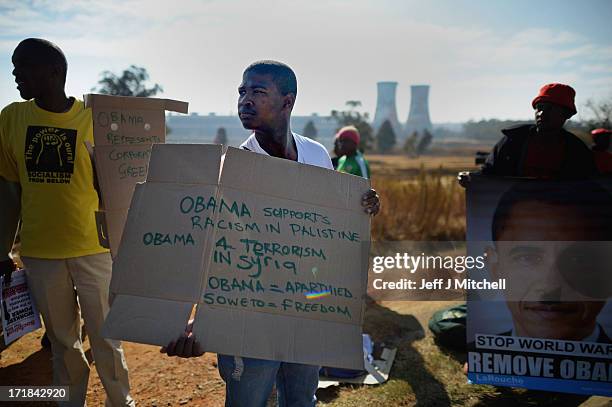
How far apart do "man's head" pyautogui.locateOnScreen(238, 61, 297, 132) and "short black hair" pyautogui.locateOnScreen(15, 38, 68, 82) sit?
108cm

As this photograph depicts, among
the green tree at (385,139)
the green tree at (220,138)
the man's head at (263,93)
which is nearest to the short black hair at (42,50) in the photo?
the man's head at (263,93)

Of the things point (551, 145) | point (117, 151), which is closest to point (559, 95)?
point (551, 145)

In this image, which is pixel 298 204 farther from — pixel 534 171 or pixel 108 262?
pixel 534 171

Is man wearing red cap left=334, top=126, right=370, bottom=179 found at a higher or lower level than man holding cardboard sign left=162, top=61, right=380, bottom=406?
higher

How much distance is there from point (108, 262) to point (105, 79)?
24.4 metres

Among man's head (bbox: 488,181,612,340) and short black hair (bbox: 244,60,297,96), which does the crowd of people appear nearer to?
short black hair (bbox: 244,60,297,96)

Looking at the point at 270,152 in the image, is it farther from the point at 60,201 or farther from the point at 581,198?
the point at 581,198

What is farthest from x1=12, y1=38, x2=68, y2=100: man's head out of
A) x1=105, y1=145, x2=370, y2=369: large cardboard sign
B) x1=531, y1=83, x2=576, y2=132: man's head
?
x1=531, y1=83, x2=576, y2=132: man's head

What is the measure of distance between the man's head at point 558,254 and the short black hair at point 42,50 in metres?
2.77

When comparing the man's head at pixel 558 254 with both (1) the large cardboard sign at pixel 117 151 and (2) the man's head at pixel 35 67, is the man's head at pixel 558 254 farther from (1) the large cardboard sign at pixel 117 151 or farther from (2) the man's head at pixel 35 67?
(2) the man's head at pixel 35 67

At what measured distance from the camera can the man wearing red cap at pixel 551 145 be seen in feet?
9.72

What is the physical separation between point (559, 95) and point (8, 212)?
10.9 ft

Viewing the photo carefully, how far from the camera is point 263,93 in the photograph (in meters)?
1.94

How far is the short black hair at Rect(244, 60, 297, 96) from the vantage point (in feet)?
6.38
